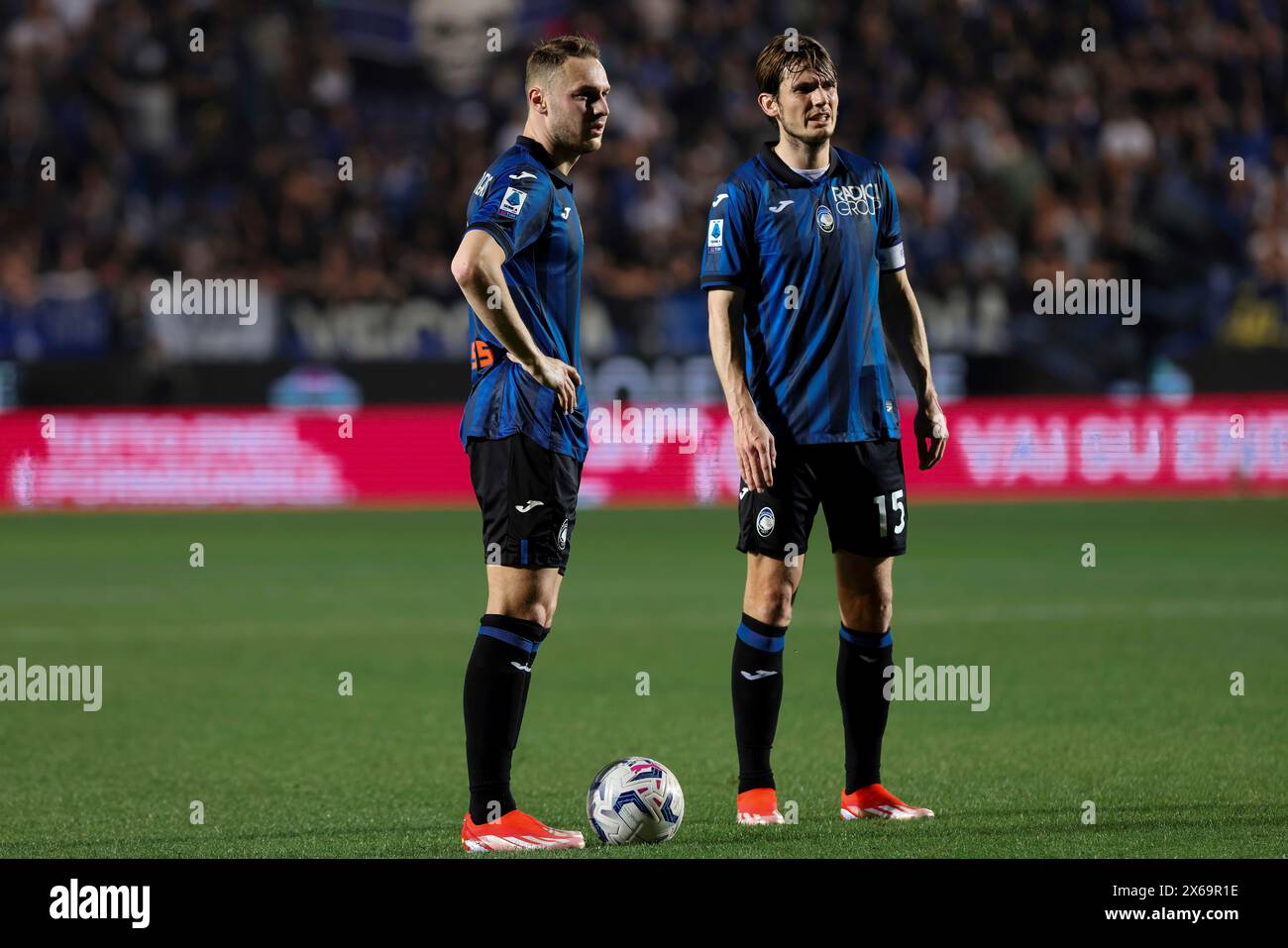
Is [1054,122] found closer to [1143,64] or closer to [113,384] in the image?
[1143,64]

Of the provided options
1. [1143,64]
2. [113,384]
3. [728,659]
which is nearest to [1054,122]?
[1143,64]

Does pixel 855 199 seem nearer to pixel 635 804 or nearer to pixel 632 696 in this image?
pixel 635 804

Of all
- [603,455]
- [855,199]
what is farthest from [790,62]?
[603,455]

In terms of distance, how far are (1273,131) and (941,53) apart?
13.8 feet

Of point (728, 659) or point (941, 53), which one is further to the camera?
point (941, 53)

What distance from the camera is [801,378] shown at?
550cm

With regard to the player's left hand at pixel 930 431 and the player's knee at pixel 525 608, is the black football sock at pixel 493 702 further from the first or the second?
the player's left hand at pixel 930 431

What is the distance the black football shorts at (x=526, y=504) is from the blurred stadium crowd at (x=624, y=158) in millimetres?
12708

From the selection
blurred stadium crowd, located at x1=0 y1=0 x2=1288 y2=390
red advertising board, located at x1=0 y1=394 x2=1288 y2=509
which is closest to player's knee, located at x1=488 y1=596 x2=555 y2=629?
red advertising board, located at x1=0 y1=394 x2=1288 y2=509

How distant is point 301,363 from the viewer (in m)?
17.7

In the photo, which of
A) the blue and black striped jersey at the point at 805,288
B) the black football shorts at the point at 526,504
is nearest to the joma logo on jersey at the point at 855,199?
the blue and black striped jersey at the point at 805,288

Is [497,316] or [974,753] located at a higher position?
[497,316]

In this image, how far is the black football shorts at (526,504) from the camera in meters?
5.06

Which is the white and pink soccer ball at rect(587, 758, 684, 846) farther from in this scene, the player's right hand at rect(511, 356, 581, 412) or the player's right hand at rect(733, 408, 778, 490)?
the player's right hand at rect(511, 356, 581, 412)
